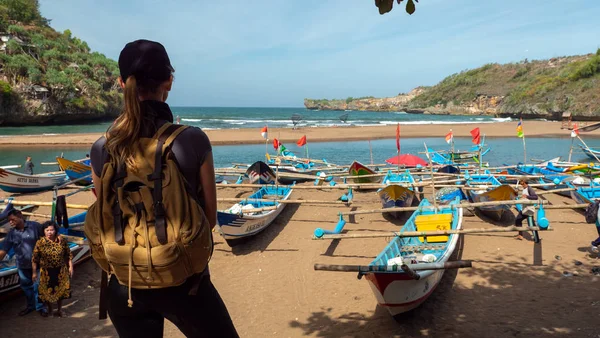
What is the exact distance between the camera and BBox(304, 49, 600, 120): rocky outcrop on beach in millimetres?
49562

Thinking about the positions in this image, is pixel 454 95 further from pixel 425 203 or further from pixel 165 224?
pixel 165 224

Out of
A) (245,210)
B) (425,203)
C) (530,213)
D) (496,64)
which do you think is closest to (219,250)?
(245,210)

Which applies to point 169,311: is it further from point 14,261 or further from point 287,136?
point 287,136

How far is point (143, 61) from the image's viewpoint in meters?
1.64

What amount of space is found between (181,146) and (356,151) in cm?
2671

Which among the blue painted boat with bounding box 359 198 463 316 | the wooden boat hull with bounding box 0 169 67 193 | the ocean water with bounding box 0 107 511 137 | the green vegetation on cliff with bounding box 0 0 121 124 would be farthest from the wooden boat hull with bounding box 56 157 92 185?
the green vegetation on cliff with bounding box 0 0 121 124

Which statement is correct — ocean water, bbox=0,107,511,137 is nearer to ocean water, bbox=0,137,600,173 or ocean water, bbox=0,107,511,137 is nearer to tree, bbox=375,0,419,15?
ocean water, bbox=0,137,600,173

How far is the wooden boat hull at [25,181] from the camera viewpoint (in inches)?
547

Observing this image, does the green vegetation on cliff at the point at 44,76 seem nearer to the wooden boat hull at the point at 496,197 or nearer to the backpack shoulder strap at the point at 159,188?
the wooden boat hull at the point at 496,197

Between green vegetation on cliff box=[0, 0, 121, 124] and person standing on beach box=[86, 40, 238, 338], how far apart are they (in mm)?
45752

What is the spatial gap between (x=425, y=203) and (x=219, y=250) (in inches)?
189

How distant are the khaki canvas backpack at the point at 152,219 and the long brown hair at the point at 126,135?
3cm

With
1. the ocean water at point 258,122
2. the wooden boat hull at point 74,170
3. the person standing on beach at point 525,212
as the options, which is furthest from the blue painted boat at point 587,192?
the ocean water at point 258,122

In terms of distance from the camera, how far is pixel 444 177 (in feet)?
47.6
